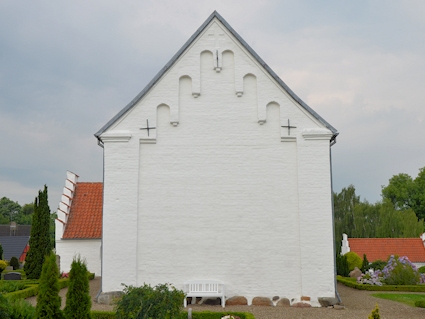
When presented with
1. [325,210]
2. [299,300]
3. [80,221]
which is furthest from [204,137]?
[80,221]

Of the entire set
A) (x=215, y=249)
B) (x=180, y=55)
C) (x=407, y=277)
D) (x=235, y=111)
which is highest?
(x=180, y=55)

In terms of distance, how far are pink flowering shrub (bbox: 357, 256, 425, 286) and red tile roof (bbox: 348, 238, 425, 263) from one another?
301 inches

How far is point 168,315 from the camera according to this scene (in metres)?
7.45

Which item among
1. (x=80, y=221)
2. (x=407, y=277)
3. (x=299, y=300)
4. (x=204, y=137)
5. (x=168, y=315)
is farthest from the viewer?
(x=80, y=221)

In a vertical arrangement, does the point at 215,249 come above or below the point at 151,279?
above

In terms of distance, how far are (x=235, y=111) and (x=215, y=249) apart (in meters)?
3.81

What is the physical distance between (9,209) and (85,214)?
75.5 meters

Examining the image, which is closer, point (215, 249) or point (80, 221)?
point (215, 249)

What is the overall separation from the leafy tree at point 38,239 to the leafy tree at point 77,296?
40.0 ft

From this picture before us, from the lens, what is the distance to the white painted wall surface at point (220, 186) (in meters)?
11.2

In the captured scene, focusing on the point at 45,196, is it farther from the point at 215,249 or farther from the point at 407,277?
the point at 407,277

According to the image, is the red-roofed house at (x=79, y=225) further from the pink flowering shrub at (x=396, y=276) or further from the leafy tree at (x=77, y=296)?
the leafy tree at (x=77, y=296)

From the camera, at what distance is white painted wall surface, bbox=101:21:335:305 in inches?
440

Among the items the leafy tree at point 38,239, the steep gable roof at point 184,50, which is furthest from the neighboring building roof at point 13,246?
the steep gable roof at point 184,50
